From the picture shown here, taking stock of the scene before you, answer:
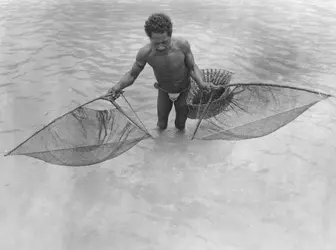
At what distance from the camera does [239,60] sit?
24.3 ft

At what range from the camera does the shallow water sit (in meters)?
3.49

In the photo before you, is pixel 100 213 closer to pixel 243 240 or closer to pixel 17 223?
pixel 17 223

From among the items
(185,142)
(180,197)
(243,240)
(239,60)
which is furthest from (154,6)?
(243,240)

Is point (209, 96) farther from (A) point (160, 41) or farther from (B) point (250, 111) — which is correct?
(A) point (160, 41)

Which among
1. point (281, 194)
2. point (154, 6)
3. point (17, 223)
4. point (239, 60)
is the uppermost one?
point (154, 6)

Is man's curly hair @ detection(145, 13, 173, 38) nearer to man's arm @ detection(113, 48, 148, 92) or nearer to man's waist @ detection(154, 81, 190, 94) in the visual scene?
man's arm @ detection(113, 48, 148, 92)

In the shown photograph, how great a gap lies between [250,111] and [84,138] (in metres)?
2.52

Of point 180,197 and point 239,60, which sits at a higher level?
point 239,60

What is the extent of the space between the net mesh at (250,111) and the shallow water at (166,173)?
272 millimetres

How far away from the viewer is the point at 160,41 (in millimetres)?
3660

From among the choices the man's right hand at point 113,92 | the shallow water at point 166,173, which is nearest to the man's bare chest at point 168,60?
the man's right hand at point 113,92

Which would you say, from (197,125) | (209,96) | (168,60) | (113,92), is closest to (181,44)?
(168,60)

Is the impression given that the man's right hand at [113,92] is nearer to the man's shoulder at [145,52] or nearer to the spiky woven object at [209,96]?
the man's shoulder at [145,52]

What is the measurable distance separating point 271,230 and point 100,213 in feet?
6.51
